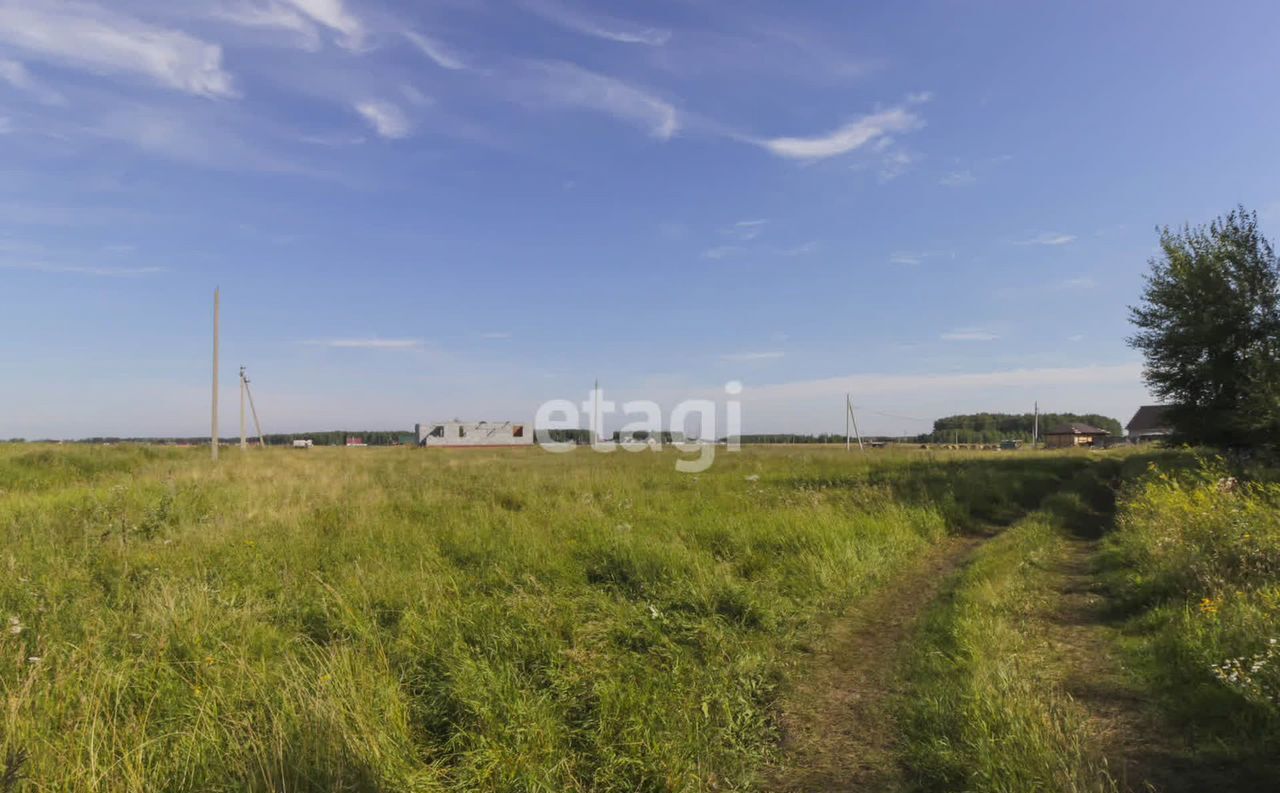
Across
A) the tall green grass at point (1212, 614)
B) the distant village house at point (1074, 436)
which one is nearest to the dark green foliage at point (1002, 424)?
the distant village house at point (1074, 436)

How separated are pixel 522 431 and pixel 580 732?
264 ft

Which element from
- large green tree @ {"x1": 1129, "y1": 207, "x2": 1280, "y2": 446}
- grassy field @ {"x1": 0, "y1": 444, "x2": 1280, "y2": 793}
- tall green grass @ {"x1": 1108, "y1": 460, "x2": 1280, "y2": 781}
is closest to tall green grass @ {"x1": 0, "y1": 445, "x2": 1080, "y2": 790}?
grassy field @ {"x1": 0, "y1": 444, "x2": 1280, "y2": 793}

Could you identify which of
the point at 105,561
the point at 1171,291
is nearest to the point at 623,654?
→ the point at 105,561

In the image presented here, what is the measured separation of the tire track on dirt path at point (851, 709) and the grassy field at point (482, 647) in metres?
0.13

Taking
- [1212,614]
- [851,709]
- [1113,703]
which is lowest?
[851,709]

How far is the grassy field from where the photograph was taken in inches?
122

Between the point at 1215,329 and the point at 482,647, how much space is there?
2105 centimetres

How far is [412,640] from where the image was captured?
456cm

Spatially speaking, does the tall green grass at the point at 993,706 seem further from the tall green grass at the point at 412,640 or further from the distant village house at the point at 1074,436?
the distant village house at the point at 1074,436

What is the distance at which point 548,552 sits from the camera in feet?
22.8

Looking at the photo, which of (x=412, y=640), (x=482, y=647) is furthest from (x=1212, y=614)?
(x=412, y=640)

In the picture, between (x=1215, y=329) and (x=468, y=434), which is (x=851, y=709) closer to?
(x=1215, y=329)

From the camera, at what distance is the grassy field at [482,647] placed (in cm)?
311

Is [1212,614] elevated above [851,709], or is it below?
above
